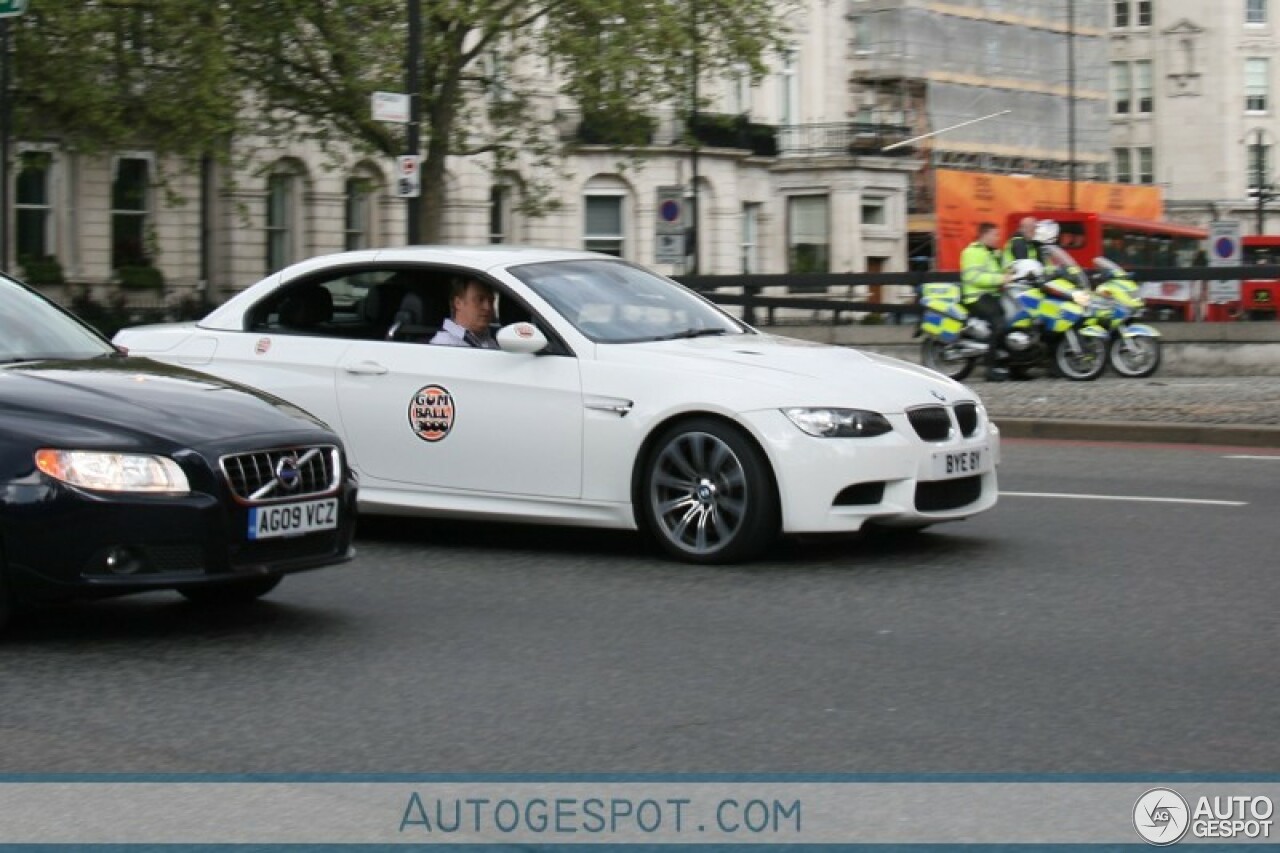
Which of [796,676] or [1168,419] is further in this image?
[1168,419]

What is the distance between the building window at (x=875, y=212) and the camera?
6638 centimetres

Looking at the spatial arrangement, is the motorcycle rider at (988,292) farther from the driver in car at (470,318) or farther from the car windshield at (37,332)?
the car windshield at (37,332)

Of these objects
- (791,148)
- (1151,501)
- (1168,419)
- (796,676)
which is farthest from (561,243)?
(796,676)

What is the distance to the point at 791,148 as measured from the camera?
64.8 m

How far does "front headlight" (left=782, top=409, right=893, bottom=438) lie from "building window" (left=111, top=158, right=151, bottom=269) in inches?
1452

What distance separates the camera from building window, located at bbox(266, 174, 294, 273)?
158 feet

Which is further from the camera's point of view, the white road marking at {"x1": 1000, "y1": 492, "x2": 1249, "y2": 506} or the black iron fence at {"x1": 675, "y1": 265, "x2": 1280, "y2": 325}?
the black iron fence at {"x1": 675, "y1": 265, "x2": 1280, "y2": 325}

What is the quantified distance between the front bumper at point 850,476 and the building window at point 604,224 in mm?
45757

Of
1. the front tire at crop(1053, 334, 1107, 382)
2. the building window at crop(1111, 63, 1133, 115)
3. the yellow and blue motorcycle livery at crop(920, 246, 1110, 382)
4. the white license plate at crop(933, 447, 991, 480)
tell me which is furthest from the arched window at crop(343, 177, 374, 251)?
the building window at crop(1111, 63, 1133, 115)

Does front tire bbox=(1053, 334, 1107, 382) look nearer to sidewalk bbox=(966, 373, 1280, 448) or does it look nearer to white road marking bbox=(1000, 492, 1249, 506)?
sidewalk bbox=(966, 373, 1280, 448)

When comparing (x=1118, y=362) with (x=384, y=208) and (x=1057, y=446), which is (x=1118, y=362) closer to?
(x=1057, y=446)

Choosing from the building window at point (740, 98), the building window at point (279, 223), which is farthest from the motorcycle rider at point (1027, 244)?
the building window at point (740, 98)

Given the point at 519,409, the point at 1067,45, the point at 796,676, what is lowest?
the point at 796,676

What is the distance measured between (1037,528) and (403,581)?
11.2 ft
